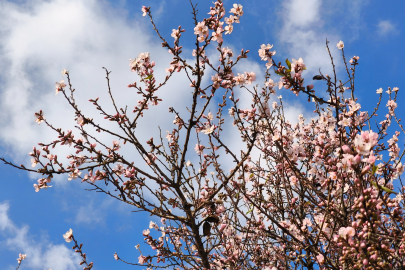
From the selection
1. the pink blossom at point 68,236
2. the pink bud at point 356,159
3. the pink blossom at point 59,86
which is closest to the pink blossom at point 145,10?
the pink blossom at point 59,86

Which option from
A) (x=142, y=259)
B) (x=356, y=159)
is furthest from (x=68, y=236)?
(x=356, y=159)

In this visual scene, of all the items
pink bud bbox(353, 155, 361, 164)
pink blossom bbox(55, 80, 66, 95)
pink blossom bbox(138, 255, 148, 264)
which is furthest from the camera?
pink blossom bbox(138, 255, 148, 264)

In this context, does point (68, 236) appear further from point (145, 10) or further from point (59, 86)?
point (145, 10)

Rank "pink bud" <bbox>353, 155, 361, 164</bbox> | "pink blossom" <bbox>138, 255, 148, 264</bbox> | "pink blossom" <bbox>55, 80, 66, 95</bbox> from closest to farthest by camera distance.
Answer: "pink bud" <bbox>353, 155, 361, 164</bbox> < "pink blossom" <bbox>55, 80, 66, 95</bbox> < "pink blossom" <bbox>138, 255, 148, 264</bbox>

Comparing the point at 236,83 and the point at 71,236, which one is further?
the point at 71,236

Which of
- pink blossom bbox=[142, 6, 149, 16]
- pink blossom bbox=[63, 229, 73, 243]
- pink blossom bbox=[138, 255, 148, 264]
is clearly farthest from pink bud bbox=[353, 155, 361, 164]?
pink blossom bbox=[63, 229, 73, 243]

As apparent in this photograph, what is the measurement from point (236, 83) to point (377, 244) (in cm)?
240

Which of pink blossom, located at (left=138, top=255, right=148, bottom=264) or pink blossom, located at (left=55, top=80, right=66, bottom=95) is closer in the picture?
pink blossom, located at (left=55, top=80, right=66, bottom=95)

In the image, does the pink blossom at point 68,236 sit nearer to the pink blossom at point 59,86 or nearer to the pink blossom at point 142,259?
the pink blossom at point 142,259

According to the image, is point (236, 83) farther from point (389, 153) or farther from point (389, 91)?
point (389, 91)

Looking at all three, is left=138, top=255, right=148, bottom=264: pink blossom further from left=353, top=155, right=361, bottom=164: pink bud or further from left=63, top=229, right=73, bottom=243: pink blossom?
left=353, top=155, right=361, bottom=164: pink bud

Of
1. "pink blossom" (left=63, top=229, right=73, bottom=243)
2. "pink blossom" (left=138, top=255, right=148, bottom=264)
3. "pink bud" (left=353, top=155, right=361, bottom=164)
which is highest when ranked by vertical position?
"pink blossom" (left=63, top=229, right=73, bottom=243)

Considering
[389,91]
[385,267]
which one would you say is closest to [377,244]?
[385,267]

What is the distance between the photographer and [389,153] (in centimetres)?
452
